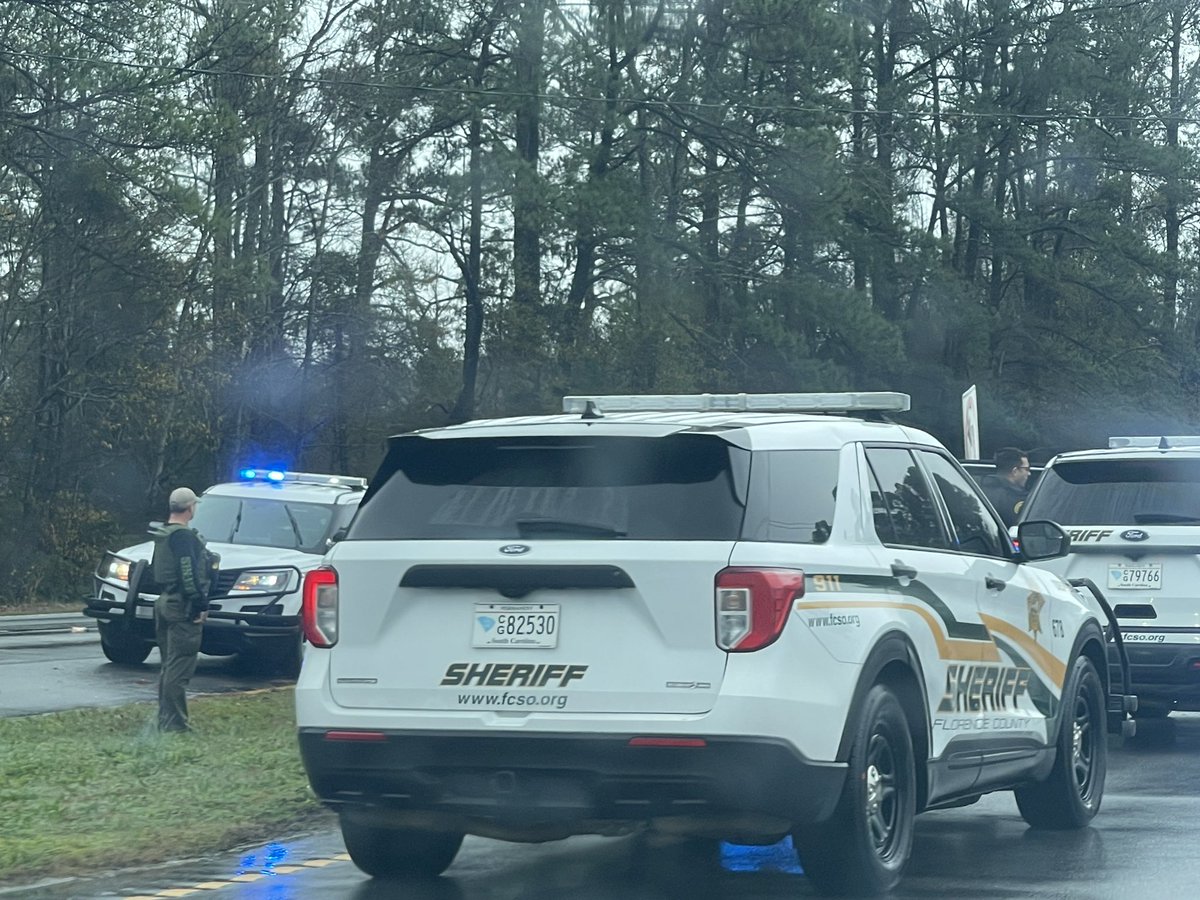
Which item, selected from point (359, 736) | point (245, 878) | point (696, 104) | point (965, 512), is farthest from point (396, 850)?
point (696, 104)

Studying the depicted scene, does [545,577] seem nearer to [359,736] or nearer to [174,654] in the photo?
[359,736]

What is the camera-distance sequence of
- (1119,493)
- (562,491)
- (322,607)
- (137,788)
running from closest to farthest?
(562,491) < (322,607) < (137,788) < (1119,493)

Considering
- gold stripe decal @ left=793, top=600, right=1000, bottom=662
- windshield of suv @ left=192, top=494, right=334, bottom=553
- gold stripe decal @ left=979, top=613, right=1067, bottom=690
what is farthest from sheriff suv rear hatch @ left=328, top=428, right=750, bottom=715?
windshield of suv @ left=192, top=494, right=334, bottom=553

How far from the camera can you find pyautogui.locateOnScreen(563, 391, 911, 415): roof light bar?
796 cm

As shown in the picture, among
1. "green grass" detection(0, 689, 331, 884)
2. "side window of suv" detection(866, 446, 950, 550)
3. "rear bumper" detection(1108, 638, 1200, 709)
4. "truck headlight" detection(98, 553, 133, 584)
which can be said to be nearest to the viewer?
"side window of suv" detection(866, 446, 950, 550)

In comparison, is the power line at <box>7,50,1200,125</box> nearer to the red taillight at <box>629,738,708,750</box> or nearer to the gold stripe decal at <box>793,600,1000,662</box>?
the gold stripe decal at <box>793,600,1000,662</box>

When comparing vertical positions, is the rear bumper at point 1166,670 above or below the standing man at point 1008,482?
below

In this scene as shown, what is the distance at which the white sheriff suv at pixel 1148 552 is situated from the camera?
11.9m

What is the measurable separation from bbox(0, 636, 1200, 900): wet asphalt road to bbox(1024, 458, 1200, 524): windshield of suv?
268 centimetres

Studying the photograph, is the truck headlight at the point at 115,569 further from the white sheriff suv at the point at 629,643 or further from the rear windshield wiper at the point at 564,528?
the rear windshield wiper at the point at 564,528

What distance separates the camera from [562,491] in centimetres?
687

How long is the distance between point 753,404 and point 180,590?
531 centimetres

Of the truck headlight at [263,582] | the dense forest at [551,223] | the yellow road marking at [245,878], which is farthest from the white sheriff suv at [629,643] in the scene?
the dense forest at [551,223]

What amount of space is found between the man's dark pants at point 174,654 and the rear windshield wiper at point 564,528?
19.6ft
